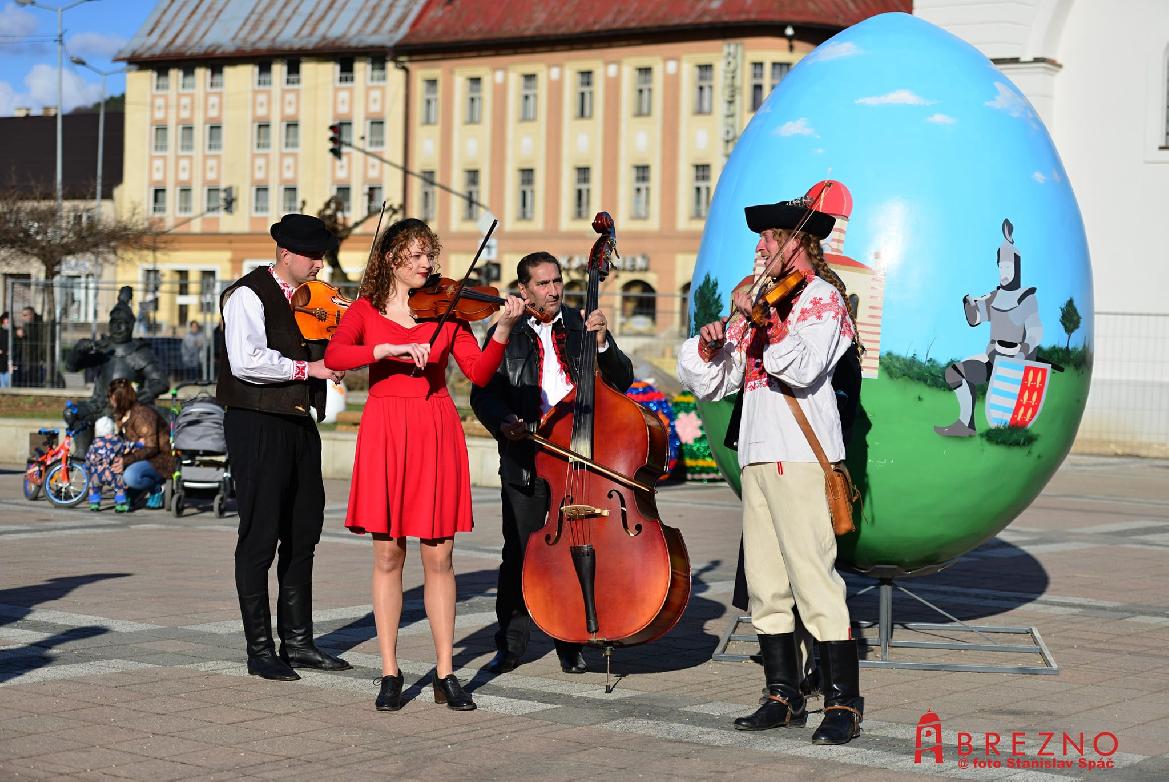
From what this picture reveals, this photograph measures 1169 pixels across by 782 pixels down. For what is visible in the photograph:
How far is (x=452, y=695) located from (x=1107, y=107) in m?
24.0

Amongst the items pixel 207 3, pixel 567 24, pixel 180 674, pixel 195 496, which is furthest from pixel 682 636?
pixel 207 3

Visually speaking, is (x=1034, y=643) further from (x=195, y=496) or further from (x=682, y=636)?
(x=195, y=496)

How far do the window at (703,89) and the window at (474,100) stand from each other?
8.72 m

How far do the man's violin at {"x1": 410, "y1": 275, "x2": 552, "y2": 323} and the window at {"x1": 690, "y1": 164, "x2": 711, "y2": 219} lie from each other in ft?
182

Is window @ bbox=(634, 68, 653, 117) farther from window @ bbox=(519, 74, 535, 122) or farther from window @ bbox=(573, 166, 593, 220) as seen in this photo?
Result: window @ bbox=(519, 74, 535, 122)

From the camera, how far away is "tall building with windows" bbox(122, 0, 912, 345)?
62125 mm

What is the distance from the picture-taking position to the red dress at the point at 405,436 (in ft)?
25.0

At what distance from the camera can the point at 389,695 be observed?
7.48 metres

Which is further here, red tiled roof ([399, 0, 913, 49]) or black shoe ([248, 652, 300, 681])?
red tiled roof ([399, 0, 913, 49])

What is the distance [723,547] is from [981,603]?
11.0 ft

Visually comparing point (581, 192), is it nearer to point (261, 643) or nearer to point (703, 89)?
point (703, 89)

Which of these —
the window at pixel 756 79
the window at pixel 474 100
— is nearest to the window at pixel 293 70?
the window at pixel 474 100

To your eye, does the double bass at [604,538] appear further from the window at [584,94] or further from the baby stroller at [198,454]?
the window at [584,94]

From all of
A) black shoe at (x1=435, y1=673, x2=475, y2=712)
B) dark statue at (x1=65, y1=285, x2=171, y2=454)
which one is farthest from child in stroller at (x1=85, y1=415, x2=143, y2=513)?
black shoe at (x1=435, y1=673, x2=475, y2=712)
